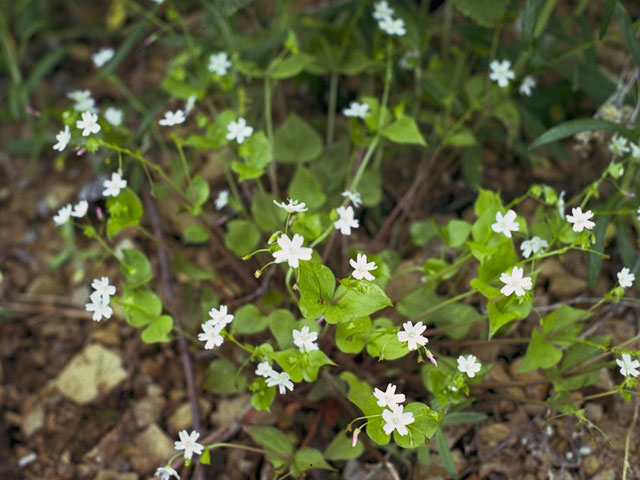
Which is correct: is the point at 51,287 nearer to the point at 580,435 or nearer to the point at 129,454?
the point at 129,454

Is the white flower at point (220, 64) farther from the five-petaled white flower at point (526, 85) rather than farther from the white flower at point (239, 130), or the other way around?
the five-petaled white flower at point (526, 85)

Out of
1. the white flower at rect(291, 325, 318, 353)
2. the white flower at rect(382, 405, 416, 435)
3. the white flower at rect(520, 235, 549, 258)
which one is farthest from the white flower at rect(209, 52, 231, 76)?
the white flower at rect(382, 405, 416, 435)

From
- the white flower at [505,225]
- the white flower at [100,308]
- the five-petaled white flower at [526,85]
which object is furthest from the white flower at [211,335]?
the five-petaled white flower at [526,85]

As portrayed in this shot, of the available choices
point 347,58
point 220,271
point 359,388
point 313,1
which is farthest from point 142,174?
point 359,388

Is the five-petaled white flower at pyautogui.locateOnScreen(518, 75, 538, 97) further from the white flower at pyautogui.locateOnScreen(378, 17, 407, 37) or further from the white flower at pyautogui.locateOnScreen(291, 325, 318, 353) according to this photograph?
the white flower at pyautogui.locateOnScreen(291, 325, 318, 353)

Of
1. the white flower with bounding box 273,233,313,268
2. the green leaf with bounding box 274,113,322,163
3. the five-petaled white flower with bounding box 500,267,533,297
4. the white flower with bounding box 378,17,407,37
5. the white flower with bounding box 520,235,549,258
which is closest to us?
the white flower with bounding box 273,233,313,268

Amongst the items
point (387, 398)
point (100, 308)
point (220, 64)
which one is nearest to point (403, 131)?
point (220, 64)

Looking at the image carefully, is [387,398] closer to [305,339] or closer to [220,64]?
[305,339]
